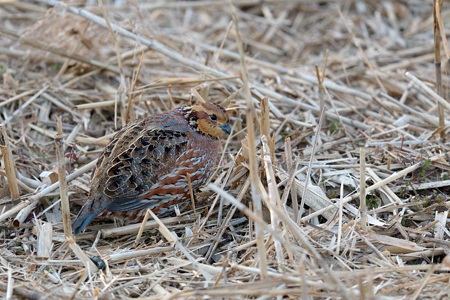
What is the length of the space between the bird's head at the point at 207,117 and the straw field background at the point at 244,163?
0.35 metres

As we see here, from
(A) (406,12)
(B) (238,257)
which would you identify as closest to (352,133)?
(B) (238,257)

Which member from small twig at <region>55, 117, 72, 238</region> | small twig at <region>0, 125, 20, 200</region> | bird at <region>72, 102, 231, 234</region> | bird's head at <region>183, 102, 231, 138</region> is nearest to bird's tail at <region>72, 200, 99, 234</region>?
bird at <region>72, 102, 231, 234</region>

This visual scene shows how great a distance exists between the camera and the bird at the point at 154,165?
17.7ft

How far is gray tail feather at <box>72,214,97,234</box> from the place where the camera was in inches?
208

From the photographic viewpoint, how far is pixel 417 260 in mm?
4891

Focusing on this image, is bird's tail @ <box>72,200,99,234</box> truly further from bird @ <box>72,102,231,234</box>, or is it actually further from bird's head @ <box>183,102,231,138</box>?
bird's head @ <box>183,102,231,138</box>

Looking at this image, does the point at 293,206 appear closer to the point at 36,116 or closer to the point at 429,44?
the point at 36,116

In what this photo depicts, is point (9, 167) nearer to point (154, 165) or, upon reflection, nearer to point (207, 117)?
point (154, 165)

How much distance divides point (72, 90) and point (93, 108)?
1.86 feet

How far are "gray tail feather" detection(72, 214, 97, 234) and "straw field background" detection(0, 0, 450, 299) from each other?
0.37 feet

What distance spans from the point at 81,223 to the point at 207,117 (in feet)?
4.53

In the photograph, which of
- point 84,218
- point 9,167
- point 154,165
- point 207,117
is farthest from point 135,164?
point 9,167

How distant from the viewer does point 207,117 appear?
229 inches

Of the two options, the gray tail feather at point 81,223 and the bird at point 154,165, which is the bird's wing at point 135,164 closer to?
the bird at point 154,165
